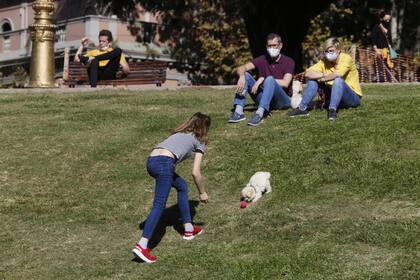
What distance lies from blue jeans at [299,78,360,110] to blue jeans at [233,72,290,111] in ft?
1.61

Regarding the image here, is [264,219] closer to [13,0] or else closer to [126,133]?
[126,133]

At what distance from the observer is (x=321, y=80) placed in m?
13.9

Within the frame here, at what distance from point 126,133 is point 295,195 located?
4.61 m

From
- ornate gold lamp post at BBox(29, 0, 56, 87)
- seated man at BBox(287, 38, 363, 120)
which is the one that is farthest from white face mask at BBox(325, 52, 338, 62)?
ornate gold lamp post at BBox(29, 0, 56, 87)

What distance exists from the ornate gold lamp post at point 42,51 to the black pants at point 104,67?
2.08m

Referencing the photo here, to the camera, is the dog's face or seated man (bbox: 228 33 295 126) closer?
the dog's face

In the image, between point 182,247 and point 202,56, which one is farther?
point 202,56

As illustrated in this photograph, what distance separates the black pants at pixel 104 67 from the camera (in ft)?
66.0

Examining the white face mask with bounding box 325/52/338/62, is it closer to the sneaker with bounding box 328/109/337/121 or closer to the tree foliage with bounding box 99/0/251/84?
the sneaker with bounding box 328/109/337/121

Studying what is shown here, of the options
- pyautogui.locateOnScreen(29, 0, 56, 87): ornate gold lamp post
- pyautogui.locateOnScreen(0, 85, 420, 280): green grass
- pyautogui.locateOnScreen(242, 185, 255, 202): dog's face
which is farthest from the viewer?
pyautogui.locateOnScreen(29, 0, 56, 87): ornate gold lamp post

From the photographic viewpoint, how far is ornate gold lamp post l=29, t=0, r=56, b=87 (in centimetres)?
2259

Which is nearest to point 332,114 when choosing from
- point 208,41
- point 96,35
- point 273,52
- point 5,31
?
point 273,52

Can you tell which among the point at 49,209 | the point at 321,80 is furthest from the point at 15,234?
the point at 321,80

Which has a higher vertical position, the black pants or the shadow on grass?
the black pants
